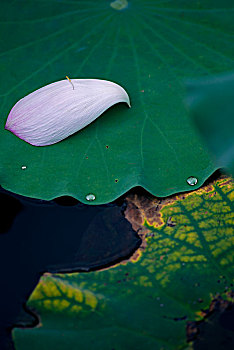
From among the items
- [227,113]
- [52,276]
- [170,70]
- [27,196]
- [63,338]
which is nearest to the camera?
[63,338]

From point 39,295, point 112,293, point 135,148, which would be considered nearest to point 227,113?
point 135,148

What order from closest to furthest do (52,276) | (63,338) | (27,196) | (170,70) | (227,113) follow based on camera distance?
(63,338), (52,276), (227,113), (27,196), (170,70)

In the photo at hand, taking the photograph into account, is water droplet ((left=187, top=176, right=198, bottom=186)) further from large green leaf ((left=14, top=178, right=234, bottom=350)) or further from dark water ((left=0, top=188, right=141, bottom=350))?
dark water ((left=0, top=188, right=141, bottom=350))

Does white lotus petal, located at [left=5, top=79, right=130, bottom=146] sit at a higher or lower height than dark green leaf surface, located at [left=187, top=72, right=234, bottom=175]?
higher

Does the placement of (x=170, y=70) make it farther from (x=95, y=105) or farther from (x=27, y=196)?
(x=27, y=196)

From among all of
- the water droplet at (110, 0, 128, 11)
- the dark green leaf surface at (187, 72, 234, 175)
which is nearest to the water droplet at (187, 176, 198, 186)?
the dark green leaf surface at (187, 72, 234, 175)

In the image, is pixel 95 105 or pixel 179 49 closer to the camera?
pixel 95 105

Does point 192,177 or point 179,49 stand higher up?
point 179,49

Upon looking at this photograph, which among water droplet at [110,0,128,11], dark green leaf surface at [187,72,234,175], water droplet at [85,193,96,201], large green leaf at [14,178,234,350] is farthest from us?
water droplet at [110,0,128,11]
